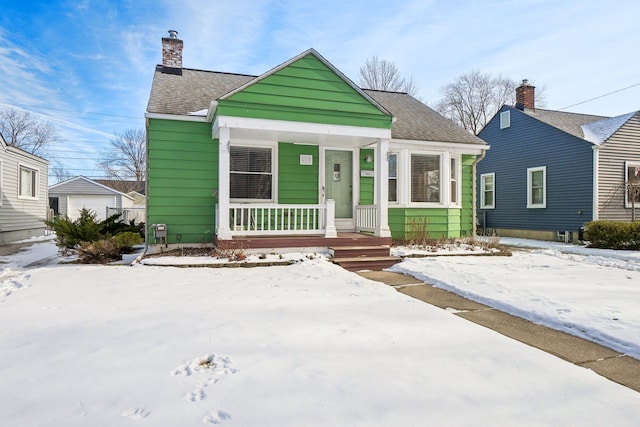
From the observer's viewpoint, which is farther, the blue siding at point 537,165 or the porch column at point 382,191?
the blue siding at point 537,165

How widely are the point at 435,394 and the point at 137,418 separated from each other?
5.59ft

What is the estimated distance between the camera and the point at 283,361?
258cm

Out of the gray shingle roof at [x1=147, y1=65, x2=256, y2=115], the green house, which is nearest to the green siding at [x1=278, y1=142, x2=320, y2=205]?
the green house

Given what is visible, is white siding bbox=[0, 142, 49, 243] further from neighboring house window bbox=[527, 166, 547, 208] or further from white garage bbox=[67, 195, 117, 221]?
neighboring house window bbox=[527, 166, 547, 208]

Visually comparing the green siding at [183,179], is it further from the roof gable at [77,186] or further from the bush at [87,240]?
the roof gable at [77,186]

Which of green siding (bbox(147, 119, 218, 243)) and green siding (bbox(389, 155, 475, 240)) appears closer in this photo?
green siding (bbox(147, 119, 218, 243))

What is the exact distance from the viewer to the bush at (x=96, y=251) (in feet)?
23.5

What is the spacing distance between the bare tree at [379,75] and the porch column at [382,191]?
20.0m

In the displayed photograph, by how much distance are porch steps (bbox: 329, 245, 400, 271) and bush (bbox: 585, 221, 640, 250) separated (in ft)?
24.6

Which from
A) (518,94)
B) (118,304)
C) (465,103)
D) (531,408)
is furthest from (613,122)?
(465,103)

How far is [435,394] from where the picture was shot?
7.07 ft

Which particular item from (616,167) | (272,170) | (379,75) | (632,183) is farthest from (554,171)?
(379,75)

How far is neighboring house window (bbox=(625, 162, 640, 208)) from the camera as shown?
1233cm

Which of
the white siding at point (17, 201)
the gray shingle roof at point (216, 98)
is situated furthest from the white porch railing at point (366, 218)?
the white siding at point (17, 201)
